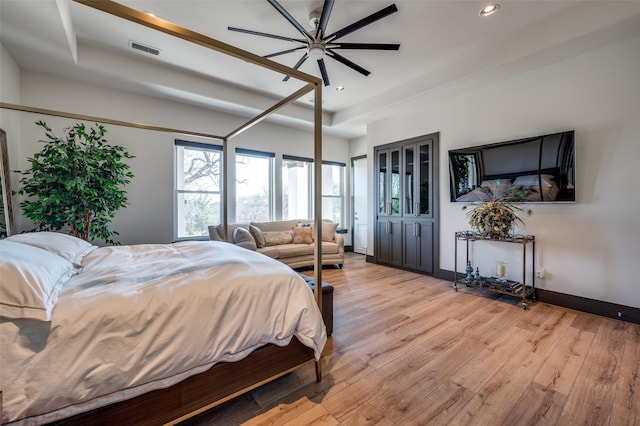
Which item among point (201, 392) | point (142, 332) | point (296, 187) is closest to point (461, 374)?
point (201, 392)

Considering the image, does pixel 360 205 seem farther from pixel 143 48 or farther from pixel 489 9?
pixel 143 48

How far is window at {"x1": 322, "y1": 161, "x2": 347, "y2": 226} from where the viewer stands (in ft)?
21.7

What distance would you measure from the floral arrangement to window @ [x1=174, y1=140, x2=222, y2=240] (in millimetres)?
4233

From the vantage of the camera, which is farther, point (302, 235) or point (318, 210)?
point (302, 235)

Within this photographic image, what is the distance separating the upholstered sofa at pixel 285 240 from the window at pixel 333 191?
1310mm

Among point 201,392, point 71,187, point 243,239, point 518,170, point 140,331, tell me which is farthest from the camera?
point 243,239

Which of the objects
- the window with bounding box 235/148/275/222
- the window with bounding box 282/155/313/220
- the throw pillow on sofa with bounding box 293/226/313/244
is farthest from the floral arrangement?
the window with bounding box 235/148/275/222

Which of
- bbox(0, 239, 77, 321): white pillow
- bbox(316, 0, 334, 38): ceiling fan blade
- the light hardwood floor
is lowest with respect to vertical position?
the light hardwood floor

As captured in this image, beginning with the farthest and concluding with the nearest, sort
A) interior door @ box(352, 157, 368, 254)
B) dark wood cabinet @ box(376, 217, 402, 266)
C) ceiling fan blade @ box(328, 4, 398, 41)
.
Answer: interior door @ box(352, 157, 368, 254) < dark wood cabinet @ box(376, 217, 402, 266) < ceiling fan blade @ box(328, 4, 398, 41)

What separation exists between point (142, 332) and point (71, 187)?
8.82 feet

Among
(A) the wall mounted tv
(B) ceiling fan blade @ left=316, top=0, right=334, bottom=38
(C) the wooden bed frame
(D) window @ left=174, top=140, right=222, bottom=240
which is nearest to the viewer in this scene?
(C) the wooden bed frame

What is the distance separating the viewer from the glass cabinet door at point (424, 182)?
4508 millimetres

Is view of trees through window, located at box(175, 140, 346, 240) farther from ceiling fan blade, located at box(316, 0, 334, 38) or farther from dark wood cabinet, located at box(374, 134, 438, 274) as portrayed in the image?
ceiling fan blade, located at box(316, 0, 334, 38)

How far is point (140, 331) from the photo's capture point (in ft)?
3.81
